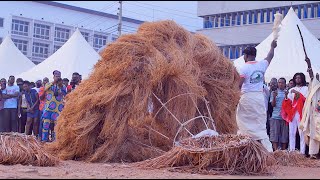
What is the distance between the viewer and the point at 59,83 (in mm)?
12484

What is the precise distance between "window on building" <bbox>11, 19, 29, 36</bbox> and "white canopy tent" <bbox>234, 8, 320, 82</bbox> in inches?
1793

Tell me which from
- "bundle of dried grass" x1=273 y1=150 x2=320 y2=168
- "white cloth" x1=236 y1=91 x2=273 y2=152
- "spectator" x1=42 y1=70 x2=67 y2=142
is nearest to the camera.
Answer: "bundle of dried grass" x1=273 y1=150 x2=320 y2=168

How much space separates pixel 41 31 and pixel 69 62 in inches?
1714

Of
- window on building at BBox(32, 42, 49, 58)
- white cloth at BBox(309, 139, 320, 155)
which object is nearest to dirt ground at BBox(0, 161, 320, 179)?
white cloth at BBox(309, 139, 320, 155)

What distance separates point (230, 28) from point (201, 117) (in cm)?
4237

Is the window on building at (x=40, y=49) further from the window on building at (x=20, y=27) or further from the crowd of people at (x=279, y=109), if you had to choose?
the crowd of people at (x=279, y=109)

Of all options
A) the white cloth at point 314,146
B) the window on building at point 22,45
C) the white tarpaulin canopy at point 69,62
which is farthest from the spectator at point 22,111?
the window on building at point 22,45

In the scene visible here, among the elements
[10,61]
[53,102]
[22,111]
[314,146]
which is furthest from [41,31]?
[314,146]

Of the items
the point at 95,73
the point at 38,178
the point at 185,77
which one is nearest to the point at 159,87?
the point at 185,77

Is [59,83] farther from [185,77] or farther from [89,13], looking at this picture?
[89,13]

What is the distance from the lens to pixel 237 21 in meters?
49.9

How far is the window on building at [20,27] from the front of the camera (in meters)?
58.7

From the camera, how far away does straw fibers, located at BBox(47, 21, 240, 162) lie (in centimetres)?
854

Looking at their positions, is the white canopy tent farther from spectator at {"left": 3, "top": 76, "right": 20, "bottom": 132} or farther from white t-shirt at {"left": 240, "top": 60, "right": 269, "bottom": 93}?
spectator at {"left": 3, "top": 76, "right": 20, "bottom": 132}
